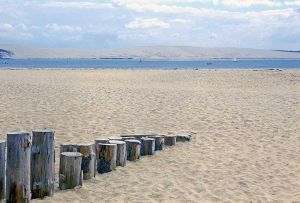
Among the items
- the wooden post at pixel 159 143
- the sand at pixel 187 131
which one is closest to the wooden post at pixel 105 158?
the sand at pixel 187 131

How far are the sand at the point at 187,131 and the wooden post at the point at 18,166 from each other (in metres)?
0.45

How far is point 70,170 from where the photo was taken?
6371 millimetres

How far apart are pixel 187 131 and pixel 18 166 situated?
712 centimetres

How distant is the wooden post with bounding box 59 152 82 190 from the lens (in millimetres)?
6293

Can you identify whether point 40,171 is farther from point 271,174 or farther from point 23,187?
point 271,174

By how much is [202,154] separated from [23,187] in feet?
14.9

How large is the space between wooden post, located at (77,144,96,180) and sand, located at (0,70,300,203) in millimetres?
150

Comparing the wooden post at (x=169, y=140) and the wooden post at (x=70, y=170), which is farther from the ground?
the wooden post at (x=70, y=170)

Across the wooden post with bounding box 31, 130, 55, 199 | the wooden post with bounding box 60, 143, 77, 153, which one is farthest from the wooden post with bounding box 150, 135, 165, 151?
the wooden post with bounding box 31, 130, 55, 199

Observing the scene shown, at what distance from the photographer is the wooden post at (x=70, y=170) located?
629 centimetres

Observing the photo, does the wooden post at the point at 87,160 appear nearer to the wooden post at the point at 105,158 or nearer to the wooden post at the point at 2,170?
the wooden post at the point at 105,158

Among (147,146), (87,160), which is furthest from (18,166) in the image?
(147,146)

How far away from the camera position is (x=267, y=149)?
1000cm

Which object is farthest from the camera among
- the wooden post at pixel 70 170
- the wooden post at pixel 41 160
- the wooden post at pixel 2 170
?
the wooden post at pixel 70 170
